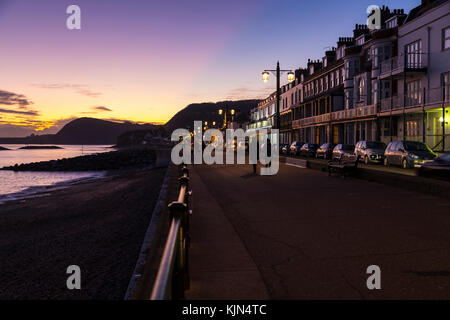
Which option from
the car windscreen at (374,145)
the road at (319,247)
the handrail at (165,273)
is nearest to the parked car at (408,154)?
the car windscreen at (374,145)

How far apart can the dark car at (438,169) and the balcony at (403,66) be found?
16.7m

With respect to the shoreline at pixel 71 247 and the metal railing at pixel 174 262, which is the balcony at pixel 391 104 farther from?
the metal railing at pixel 174 262

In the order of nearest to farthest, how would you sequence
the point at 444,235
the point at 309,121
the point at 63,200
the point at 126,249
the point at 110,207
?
the point at 444,235 < the point at 126,249 < the point at 110,207 < the point at 63,200 < the point at 309,121

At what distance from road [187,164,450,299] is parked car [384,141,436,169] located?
1087 cm

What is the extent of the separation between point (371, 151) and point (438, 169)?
46.2 feet

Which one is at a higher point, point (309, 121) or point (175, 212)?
point (309, 121)

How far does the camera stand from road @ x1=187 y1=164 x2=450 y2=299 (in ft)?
14.8

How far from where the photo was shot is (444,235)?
23.1 ft

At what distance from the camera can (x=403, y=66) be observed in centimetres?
2930

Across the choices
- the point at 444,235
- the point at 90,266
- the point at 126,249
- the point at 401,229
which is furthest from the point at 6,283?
the point at 444,235

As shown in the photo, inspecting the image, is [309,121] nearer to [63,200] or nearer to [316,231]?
[63,200]

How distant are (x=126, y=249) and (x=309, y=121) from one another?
156ft

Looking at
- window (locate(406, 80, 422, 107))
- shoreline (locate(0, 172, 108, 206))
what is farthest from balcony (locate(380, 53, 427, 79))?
shoreline (locate(0, 172, 108, 206))
